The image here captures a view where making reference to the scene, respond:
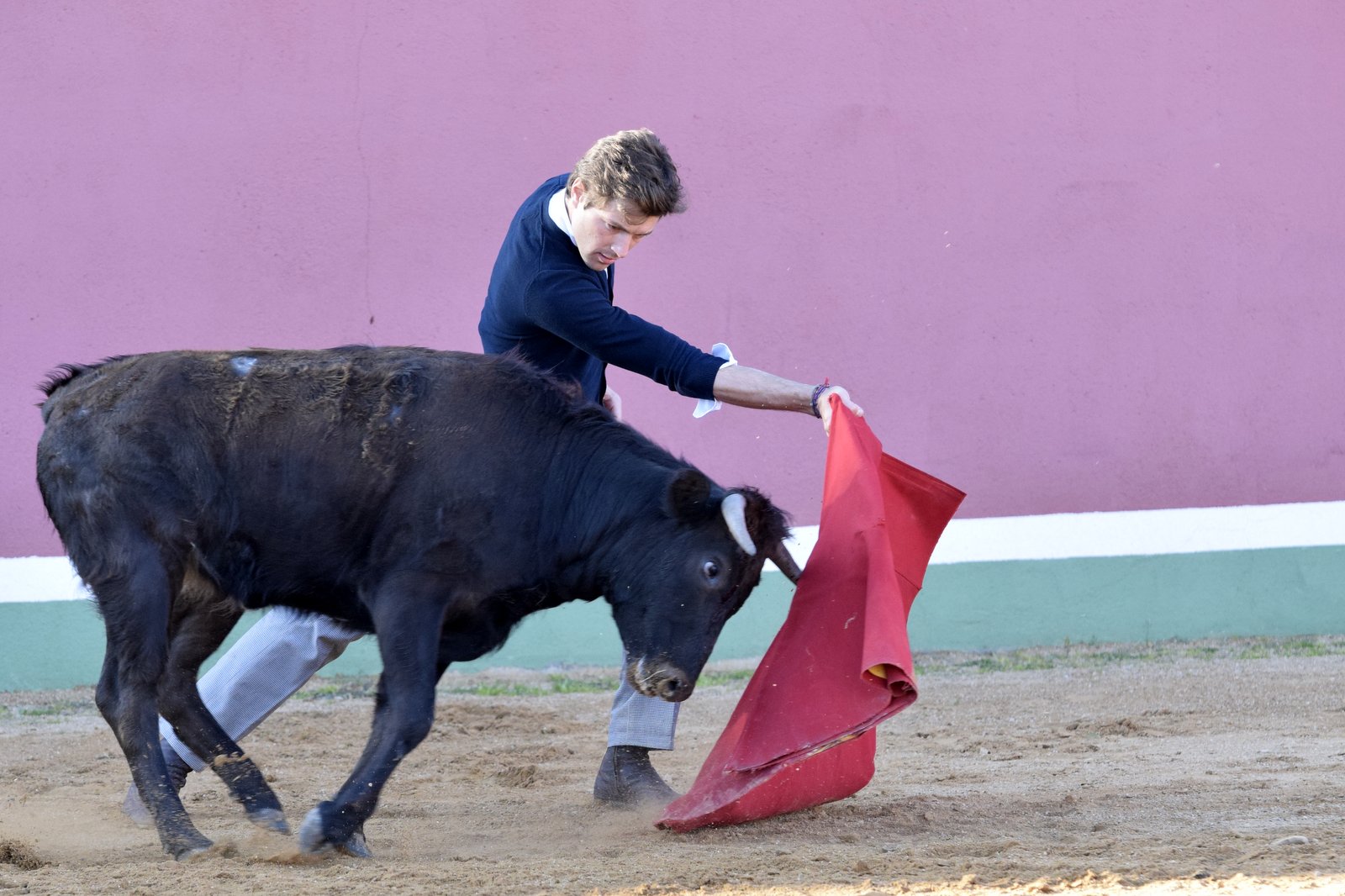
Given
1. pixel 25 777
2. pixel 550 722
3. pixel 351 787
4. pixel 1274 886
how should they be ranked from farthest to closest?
pixel 550 722, pixel 25 777, pixel 351 787, pixel 1274 886

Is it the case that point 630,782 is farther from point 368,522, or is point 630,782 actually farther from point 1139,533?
point 1139,533

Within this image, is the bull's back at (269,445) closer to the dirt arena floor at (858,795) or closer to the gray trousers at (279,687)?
the gray trousers at (279,687)

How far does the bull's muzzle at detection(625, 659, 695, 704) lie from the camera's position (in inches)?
171

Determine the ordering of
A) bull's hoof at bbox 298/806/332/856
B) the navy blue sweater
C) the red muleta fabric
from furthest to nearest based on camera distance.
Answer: the navy blue sweater < the red muleta fabric < bull's hoof at bbox 298/806/332/856

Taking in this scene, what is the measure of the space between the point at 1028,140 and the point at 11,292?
5540 millimetres

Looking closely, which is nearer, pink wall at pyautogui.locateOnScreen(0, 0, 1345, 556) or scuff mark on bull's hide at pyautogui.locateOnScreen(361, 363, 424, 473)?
scuff mark on bull's hide at pyautogui.locateOnScreen(361, 363, 424, 473)

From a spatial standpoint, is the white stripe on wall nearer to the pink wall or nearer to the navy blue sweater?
the pink wall

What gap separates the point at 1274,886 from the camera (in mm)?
3350

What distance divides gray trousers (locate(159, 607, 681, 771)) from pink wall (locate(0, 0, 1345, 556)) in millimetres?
2905

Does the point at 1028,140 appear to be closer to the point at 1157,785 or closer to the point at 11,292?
the point at 1157,785

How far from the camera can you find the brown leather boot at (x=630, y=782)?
4883 mm

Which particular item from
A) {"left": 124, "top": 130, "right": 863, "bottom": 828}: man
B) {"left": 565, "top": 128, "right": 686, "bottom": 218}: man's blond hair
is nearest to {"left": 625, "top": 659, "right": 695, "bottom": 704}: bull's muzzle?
{"left": 124, "top": 130, "right": 863, "bottom": 828}: man

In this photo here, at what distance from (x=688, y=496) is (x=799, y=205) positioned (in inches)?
151

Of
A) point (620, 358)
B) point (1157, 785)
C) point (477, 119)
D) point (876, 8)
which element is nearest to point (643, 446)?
point (620, 358)
